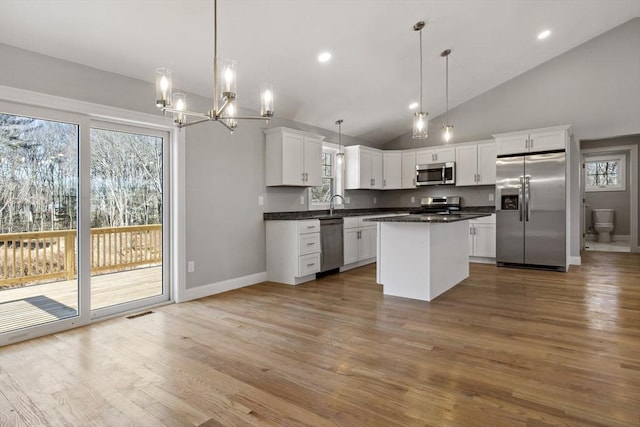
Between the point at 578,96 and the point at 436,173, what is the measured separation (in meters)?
2.47

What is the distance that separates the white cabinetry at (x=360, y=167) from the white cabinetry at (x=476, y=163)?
1512mm

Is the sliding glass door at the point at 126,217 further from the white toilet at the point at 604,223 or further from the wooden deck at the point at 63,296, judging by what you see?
the white toilet at the point at 604,223

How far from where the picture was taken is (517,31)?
475cm

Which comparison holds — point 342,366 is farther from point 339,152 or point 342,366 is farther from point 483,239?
point 483,239

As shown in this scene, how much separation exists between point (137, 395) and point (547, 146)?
5974mm

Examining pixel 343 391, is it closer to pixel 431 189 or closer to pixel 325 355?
pixel 325 355

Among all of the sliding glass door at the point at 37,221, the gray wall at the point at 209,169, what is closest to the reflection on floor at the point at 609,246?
the gray wall at the point at 209,169

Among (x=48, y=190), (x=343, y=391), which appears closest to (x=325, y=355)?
(x=343, y=391)

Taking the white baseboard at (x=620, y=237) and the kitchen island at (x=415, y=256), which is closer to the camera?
the kitchen island at (x=415, y=256)

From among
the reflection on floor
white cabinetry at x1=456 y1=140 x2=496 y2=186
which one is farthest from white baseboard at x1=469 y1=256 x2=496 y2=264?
the reflection on floor

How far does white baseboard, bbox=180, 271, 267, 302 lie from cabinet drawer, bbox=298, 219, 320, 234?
2.72ft

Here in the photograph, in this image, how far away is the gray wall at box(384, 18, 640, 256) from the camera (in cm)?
552

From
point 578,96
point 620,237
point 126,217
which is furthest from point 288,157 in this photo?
point 620,237

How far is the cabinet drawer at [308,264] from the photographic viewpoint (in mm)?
4684
